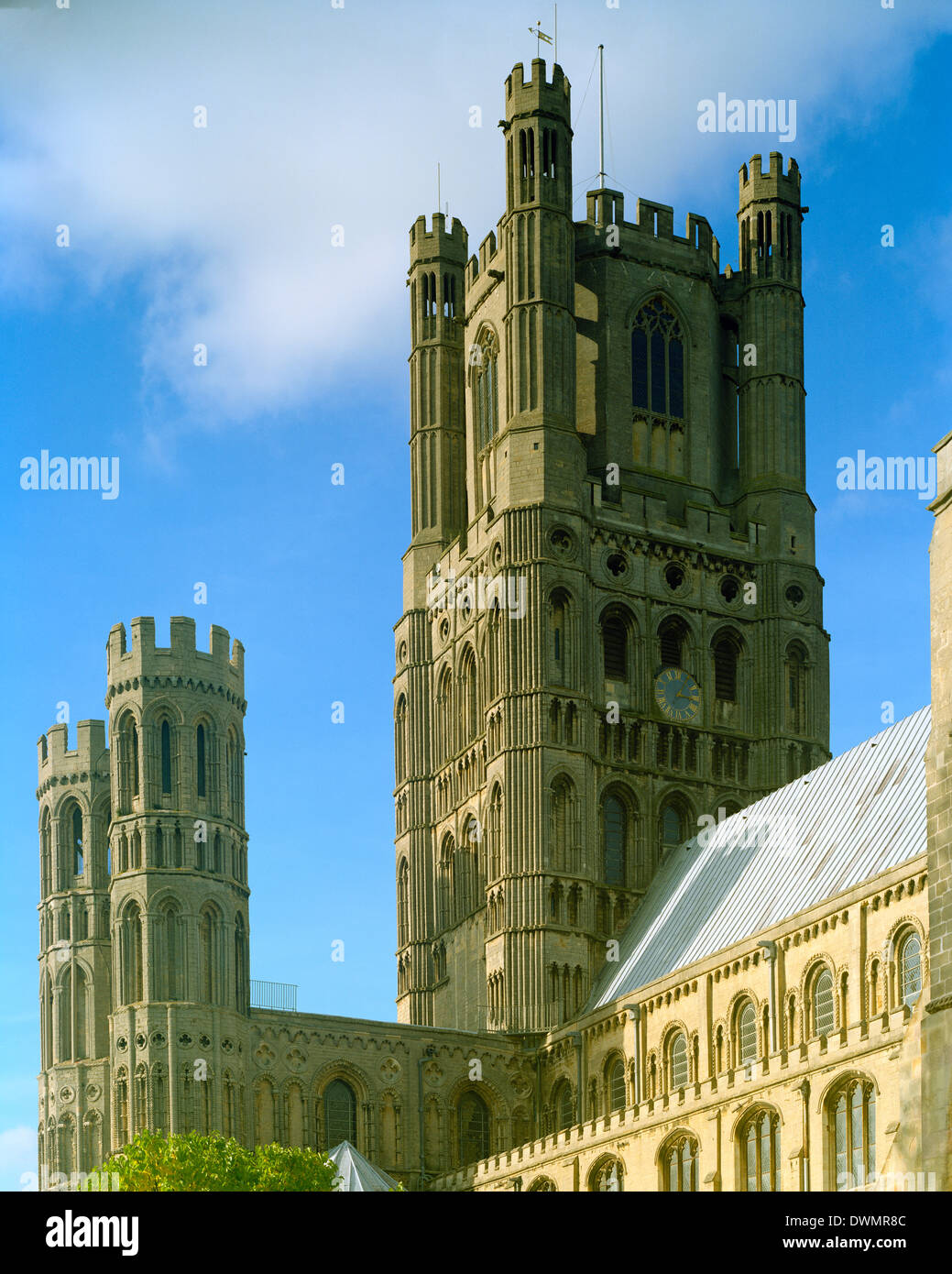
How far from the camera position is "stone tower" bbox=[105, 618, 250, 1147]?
278 ft

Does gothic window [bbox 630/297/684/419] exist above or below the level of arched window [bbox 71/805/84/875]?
above

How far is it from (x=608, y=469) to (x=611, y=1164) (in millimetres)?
35137

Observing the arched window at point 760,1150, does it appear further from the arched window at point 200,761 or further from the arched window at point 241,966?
the arched window at point 200,761

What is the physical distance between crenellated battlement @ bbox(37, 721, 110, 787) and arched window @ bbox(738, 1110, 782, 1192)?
142ft

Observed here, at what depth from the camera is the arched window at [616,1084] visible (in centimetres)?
8688

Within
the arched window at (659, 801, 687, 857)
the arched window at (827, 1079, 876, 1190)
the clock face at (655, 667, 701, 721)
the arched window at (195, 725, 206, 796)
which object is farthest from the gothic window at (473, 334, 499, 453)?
the arched window at (827, 1079, 876, 1190)

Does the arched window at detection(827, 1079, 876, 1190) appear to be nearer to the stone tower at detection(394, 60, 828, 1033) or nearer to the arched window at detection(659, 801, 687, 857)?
the stone tower at detection(394, 60, 828, 1033)

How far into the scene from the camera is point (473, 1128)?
9225 cm

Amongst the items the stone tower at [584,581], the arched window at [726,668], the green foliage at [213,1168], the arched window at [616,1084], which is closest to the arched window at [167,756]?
the stone tower at [584,581]

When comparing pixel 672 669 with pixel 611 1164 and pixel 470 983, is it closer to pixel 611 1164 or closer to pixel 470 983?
pixel 470 983

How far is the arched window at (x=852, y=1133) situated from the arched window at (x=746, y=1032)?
38.1 feet

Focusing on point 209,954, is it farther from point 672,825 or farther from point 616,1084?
point 672,825

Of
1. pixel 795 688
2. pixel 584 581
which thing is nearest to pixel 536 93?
pixel 584 581
